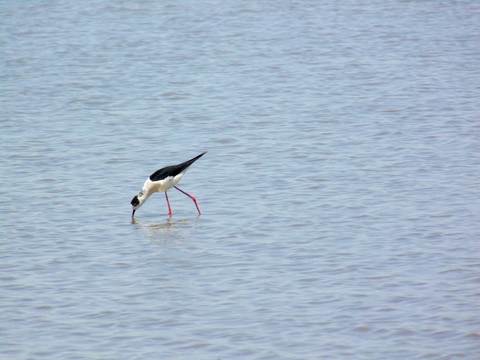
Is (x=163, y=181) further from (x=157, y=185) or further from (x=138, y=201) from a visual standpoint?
(x=138, y=201)

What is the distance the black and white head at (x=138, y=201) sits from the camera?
9352mm

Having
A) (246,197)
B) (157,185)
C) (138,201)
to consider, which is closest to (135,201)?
(138,201)

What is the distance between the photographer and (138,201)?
370 inches

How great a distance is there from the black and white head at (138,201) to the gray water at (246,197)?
14 cm

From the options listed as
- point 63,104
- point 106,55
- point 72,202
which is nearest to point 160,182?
point 72,202

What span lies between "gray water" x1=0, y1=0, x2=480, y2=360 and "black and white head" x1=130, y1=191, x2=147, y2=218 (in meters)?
0.14

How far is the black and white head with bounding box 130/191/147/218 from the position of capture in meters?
9.35

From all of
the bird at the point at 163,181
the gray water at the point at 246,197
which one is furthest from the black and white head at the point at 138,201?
the gray water at the point at 246,197

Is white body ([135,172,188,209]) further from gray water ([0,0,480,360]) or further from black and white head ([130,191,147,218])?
gray water ([0,0,480,360])

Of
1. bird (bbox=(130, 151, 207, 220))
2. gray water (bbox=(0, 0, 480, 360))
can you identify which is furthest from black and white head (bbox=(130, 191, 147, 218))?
gray water (bbox=(0, 0, 480, 360))

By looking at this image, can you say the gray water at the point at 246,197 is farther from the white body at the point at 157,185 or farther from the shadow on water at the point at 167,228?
the white body at the point at 157,185

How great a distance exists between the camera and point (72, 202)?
988cm

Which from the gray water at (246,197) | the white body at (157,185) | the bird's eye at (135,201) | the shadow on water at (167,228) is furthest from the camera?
the white body at (157,185)

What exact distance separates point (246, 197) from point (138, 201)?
4.14 feet
